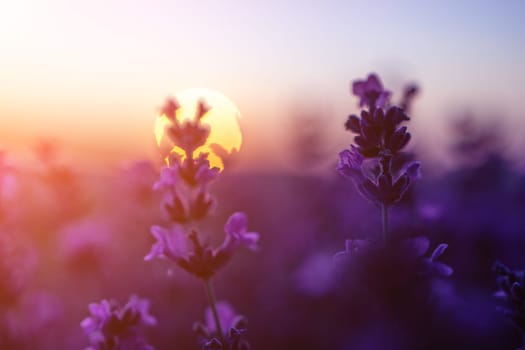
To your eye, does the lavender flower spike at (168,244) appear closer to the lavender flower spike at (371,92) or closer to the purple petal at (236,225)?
the purple petal at (236,225)

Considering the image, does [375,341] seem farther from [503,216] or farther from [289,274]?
[503,216]

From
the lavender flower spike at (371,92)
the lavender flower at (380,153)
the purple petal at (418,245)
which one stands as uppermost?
the lavender flower spike at (371,92)

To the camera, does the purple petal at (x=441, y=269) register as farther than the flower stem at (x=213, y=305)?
No

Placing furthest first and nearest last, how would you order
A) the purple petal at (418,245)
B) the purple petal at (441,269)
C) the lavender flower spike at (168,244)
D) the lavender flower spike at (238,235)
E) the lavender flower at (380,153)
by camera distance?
the lavender flower spike at (238,235) → the lavender flower spike at (168,244) → the lavender flower at (380,153) → the purple petal at (418,245) → the purple petal at (441,269)

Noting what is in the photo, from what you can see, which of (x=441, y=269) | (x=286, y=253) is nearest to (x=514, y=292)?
(x=441, y=269)

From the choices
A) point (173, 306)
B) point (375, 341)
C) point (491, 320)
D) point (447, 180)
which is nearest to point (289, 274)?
point (173, 306)

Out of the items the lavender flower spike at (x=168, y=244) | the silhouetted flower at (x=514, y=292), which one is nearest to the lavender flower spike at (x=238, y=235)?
the lavender flower spike at (x=168, y=244)

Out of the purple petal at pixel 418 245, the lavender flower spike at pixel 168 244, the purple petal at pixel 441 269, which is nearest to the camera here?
the purple petal at pixel 441 269

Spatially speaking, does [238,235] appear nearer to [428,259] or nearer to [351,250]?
[351,250]
